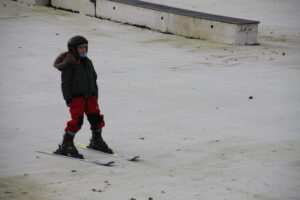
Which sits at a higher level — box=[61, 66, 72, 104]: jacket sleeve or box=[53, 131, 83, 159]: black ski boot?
box=[61, 66, 72, 104]: jacket sleeve

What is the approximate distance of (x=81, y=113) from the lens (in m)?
9.21

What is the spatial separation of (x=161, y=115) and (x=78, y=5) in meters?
13.3

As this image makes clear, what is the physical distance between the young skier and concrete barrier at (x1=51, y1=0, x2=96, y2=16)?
48.3 feet

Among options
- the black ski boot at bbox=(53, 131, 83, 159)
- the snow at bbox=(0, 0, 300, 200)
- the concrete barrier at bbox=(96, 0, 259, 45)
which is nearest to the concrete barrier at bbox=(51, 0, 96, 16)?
the concrete barrier at bbox=(96, 0, 259, 45)

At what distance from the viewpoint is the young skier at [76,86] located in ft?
30.1

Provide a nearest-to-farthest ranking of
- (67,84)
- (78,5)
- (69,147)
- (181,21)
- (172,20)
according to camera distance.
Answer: (67,84) → (69,147) → (181,21) → (172,20) → (78,5)

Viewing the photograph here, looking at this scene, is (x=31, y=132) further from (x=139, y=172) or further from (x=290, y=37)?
(x=290, y=37)

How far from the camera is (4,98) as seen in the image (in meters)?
13.0

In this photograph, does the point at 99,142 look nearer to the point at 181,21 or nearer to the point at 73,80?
the point at 73,80

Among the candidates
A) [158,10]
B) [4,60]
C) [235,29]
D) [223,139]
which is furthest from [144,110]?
[158,10]

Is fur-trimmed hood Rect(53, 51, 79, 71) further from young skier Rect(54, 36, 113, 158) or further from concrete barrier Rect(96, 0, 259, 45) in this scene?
concrete barrier Rect(96, 0, 259, 45)

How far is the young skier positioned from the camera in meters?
9.16

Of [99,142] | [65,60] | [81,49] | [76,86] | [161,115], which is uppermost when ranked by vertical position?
[81,49]

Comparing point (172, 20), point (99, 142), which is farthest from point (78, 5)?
point (99, 142)
